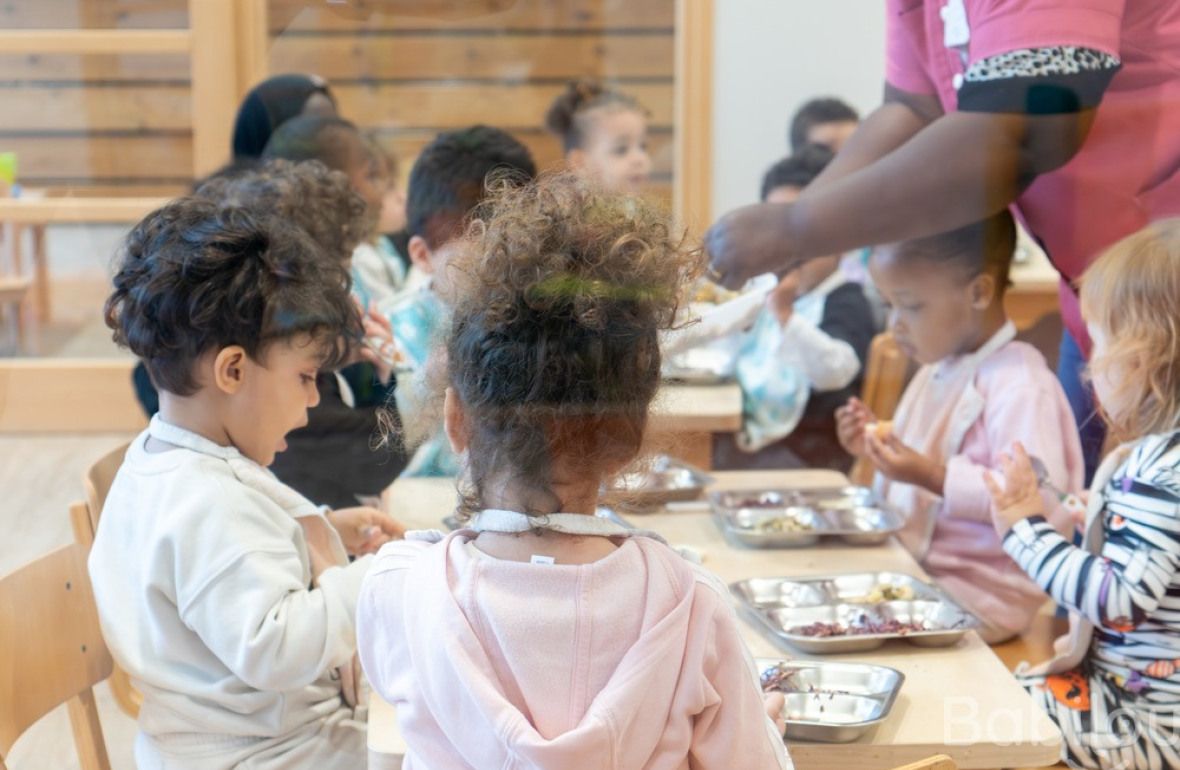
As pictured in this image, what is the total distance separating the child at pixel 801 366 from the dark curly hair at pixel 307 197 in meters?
0.72

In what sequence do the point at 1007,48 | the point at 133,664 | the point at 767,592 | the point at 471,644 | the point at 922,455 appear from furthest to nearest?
1. the point at 922,455
2. the point at 1007,48
3. the point at 767,592
4. the point at 133,664
5. the point at 471,644

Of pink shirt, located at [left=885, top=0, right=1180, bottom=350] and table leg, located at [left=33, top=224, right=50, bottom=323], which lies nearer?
pink shirt, located at [left=885, top=0, right=1180, bottom=350]

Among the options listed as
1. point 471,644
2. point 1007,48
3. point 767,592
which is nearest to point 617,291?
point 471,644

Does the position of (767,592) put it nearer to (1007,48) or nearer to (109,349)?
(1007,48)

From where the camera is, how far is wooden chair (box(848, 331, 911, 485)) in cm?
207

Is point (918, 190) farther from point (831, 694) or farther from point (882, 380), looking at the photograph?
point (831, 694)

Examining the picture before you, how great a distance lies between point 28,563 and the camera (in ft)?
4.00

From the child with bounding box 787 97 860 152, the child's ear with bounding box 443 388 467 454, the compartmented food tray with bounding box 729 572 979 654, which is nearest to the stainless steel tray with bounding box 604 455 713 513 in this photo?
the compartmented food tray with bounding box 729 572 979 654

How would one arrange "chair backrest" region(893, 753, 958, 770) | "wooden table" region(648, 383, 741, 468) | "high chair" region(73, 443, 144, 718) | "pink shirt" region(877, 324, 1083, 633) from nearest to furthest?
"chair backrest" region(893, 753, 958, 770) < "high chair" region(73, 443, 144, 718) < "pink shirt" region(877, 324, 1083, 633) < "wooden table" region(648, 383, 741, 468)

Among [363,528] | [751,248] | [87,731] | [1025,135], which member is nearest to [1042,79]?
[1025,135]

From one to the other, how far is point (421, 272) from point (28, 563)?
0.76 m

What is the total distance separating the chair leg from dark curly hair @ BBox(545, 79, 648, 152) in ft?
4.71

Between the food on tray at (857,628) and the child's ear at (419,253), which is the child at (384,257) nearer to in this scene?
the child's ear at (419,253)

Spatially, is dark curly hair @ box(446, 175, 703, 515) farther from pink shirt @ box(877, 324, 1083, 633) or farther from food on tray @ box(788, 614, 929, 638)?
pink shirt @ box(877, 324, 1083, 633)
